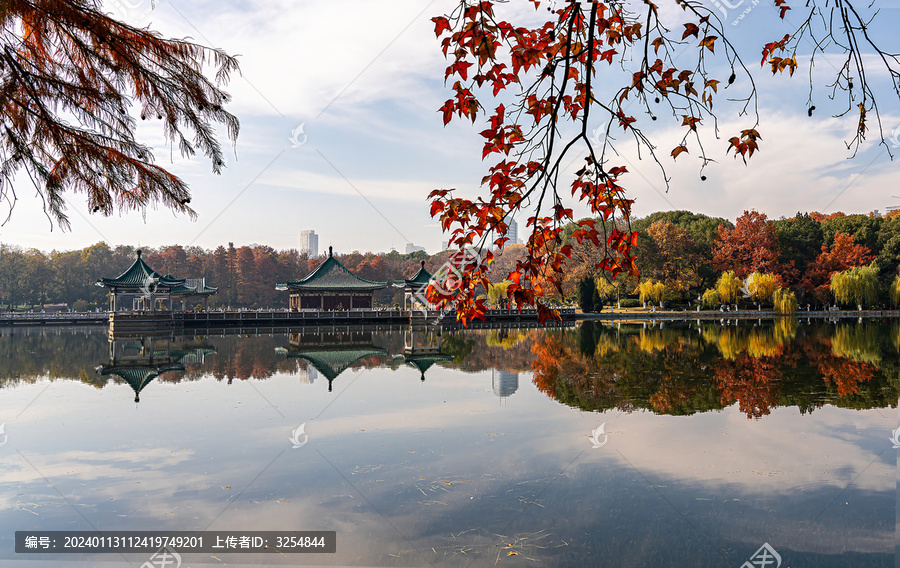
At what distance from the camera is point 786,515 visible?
4898 mm

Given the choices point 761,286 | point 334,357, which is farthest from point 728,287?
point 334,357

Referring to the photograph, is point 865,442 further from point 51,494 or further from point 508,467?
point 51,494

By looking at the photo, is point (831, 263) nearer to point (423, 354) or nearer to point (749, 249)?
point (749, 249)

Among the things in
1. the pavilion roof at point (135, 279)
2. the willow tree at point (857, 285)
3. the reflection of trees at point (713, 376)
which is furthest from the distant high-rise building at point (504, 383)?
the willow tree at point (857, 285)

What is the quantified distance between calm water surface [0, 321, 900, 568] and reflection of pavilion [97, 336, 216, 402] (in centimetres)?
74

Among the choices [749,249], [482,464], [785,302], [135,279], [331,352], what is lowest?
[482,464]

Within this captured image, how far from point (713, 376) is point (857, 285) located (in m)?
39.3

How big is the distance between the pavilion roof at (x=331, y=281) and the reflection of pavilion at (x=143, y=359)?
14768 millimetres

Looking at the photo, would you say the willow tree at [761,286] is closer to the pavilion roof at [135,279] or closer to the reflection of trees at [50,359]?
the pavilion roof at [135,279]

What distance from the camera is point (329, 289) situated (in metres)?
41.1

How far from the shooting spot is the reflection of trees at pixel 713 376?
9797 millimetres

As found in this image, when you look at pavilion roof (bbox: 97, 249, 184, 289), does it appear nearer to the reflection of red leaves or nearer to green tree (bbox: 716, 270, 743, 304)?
the reflection of red leaves

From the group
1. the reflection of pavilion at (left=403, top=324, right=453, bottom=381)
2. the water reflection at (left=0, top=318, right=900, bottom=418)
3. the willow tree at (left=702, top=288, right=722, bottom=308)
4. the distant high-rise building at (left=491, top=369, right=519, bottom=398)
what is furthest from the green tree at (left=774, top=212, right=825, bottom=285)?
the distant high-rise building at (left=491, top=369, right=519, bottom=398)

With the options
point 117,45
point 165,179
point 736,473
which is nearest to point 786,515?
point 736,473
